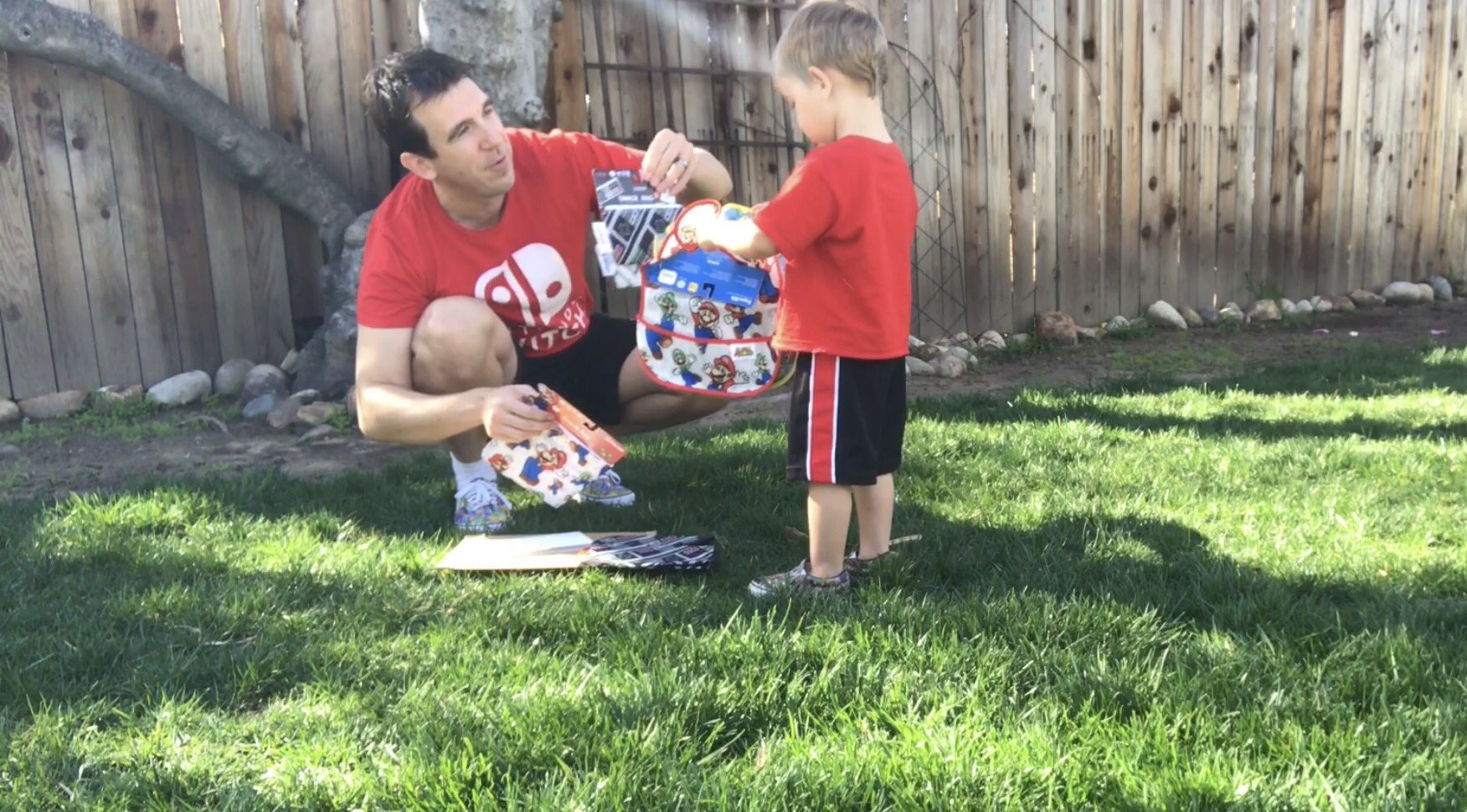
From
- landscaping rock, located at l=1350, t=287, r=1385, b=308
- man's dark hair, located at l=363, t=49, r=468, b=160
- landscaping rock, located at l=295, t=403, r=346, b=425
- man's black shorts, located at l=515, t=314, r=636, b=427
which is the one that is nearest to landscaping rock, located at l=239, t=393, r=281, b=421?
landscaping rock, located at l=295, t=403, r=346, b=425

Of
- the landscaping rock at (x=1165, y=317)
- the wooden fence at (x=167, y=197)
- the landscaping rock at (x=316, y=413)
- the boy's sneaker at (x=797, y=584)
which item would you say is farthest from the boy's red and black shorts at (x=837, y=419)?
the landscaping rock at (x=1165, y=317)

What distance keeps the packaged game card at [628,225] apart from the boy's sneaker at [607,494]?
0.58m

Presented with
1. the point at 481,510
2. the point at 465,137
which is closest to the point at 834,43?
the point at 465,137

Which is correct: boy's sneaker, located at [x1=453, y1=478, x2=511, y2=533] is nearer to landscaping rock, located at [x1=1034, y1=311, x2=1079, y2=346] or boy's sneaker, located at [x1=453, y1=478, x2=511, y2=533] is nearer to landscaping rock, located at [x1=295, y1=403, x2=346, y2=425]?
landscaping rock, located at [x1=295, y1=403, x2=346, y2=425]

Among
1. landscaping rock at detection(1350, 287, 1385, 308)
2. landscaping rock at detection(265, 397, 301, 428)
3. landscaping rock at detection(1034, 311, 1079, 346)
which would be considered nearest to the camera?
landscaping rock at detection(265, 397, 301, 428)

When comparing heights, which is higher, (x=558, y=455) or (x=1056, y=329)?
(x=558, y=455)

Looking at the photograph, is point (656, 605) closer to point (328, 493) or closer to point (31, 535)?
point (328, 493)

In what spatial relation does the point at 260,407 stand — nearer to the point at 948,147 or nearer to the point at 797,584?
the point at 797,584

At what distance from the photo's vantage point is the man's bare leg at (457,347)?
3111 millimetres

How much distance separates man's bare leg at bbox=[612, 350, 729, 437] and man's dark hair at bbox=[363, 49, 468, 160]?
865 mm

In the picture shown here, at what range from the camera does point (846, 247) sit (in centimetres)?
244

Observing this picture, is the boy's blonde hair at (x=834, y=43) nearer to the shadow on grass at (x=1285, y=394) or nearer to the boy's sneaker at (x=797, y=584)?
the boy's sneaker at (x=797, y=584)

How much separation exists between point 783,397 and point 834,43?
2.77 m

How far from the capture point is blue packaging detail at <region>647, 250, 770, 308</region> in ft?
9.28
